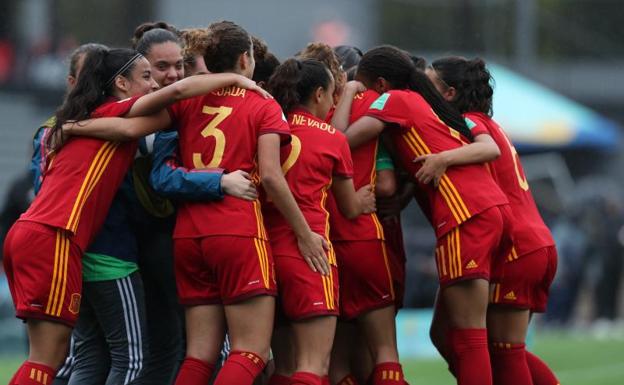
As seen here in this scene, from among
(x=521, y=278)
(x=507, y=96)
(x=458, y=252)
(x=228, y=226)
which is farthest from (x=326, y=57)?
(x=507, y=96)

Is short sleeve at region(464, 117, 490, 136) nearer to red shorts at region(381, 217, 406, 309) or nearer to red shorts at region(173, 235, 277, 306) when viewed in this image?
red shorts at region(381, 217, 406, 309)

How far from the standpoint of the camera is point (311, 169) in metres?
6.25

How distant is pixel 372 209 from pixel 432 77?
2.83 feet

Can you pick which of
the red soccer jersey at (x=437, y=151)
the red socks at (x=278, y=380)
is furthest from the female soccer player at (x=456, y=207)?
the red socks at (x=278, y=380)

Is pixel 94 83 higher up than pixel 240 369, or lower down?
higher up

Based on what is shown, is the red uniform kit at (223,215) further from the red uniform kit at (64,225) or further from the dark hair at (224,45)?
the red uniform kit at (64,225)

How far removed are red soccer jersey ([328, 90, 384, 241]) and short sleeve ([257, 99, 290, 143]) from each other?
642 mm

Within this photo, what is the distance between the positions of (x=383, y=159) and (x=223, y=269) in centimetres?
122

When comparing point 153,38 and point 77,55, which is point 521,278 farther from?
point 77,55

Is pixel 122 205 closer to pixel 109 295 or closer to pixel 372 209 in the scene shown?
pixel 109 295

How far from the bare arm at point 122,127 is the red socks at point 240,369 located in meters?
1.15

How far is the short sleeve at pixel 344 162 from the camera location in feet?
20.6

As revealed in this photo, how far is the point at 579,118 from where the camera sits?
18.8 metres

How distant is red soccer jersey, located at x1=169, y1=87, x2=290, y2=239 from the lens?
19.8ft
